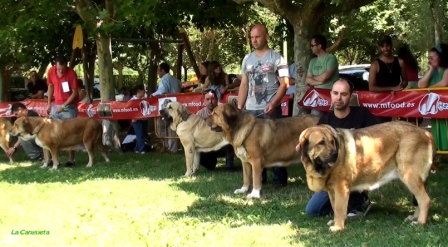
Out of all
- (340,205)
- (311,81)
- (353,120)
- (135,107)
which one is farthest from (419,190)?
(135,107)

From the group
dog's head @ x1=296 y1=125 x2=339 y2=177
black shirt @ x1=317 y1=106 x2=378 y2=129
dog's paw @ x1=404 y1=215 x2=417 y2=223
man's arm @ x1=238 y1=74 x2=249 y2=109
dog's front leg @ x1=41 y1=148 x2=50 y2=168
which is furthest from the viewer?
dog's front leg @ x1=41 y1=148 x2=50 y2=168

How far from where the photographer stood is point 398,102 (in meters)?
10.0

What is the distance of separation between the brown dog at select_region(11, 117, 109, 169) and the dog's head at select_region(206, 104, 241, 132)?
4.75 m

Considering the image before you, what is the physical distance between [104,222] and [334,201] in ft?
8.67

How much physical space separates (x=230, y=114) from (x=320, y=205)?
6.80 feet

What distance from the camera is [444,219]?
20.8 feet

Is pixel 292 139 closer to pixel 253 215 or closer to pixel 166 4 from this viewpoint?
pixel 253 215

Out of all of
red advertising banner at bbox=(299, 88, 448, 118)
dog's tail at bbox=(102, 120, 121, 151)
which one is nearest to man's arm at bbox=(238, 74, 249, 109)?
red advertising banner at bbox=(299, 88, 448, 118)

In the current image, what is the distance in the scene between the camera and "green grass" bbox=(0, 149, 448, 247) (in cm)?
592

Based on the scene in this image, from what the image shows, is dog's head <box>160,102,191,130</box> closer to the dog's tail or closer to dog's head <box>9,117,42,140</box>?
dog's head <box>9,117,42,140</box>

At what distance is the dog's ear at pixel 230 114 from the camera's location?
8.20m

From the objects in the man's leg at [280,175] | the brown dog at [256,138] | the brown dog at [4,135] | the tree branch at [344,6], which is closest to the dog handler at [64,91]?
the brown dog at [4,135]

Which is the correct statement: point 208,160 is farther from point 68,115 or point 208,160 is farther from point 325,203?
point 325,203

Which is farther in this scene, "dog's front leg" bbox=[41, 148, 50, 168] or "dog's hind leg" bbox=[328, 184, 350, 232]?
"dog's front leg" bbox=[41, 148, 50, 168]
